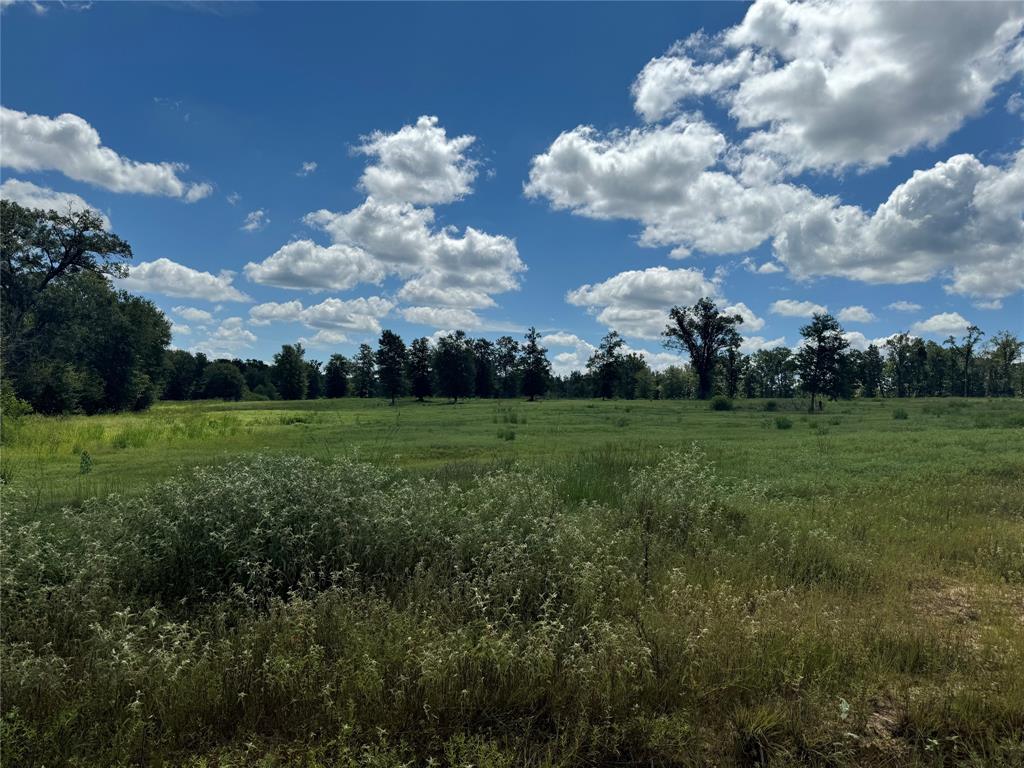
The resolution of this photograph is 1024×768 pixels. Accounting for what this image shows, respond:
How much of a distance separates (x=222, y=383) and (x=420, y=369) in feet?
215

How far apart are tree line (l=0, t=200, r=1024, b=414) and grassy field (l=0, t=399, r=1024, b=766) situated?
995 inches

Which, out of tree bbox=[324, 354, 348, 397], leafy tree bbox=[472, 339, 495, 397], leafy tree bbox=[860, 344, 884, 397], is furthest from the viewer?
leafy tree bbox=[860, 344, 884, 397]

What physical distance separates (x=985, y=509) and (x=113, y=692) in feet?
48.7

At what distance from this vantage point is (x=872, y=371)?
5453 inches

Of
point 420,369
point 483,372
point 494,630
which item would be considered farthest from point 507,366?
point 494,630

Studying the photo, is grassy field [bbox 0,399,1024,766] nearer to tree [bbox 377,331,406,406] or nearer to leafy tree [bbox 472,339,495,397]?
tree [bbox 377,331,406,406]

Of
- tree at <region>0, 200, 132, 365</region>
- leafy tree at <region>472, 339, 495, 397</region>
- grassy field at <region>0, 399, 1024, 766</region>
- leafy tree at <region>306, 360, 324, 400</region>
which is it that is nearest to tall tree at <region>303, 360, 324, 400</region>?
leafy tree at <region>306, 360, 324, 400</region>

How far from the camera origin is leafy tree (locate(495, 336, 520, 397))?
122 meters

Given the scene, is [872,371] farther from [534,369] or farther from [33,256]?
[33,256]

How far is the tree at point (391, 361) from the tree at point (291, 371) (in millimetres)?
38409

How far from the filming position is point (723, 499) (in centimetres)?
1088

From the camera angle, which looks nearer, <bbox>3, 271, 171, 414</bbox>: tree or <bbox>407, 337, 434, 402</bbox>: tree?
<bbox>3, 271, 171, 414</bbox>: tree

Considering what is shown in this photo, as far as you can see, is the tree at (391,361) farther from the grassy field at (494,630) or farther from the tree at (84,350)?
the grassy field at (494,630)

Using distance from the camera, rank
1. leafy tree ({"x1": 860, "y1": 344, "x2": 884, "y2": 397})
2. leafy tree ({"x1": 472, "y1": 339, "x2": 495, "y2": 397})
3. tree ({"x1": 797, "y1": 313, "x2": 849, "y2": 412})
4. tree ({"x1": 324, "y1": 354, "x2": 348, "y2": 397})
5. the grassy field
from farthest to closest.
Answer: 1. leafy tree ({"x1": 860, "y1": 344, "x2": 884, "y2": 397})
2. tree ({"x1": 324, "y1": 354, "x2": 348, "y2": 397})
3. leafy tree ({"x1": 472, "y1": 339, "x2": 495, "y2": 397})
4. tree ({"x1": 797, "y1": 313, "x2": 849, "y2": 412})
5. the grassy field
